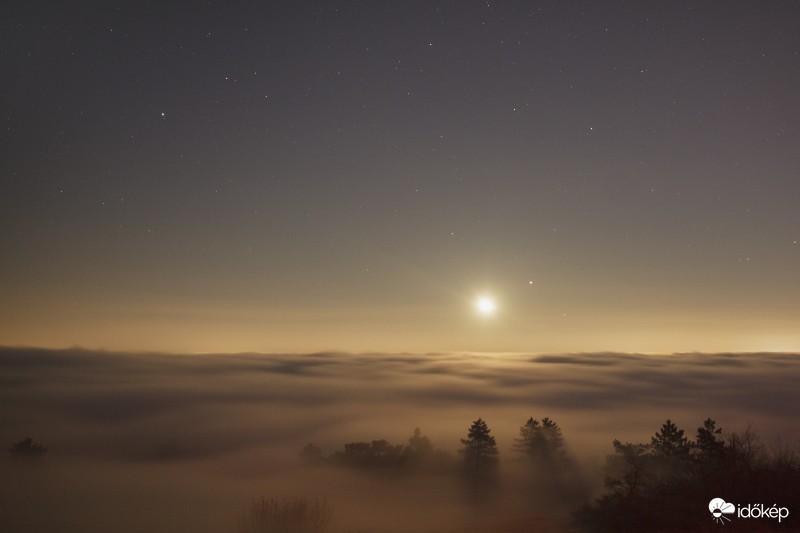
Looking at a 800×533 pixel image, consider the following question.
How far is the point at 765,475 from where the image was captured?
21.7 meters

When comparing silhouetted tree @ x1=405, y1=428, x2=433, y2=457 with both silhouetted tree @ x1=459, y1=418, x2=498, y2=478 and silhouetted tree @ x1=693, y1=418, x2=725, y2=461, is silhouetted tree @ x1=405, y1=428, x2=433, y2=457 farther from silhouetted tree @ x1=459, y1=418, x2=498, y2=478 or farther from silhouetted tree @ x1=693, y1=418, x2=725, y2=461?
silhouetted tree @ x1=693, y1=418, x2=725, y2=461

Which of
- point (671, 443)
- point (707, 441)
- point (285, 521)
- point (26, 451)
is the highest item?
point (707, 441)

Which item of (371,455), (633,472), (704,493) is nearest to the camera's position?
(704,493)

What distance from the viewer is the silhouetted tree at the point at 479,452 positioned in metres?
56.4

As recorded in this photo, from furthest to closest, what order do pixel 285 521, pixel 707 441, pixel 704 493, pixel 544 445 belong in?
pixel 544 445, pixel 707 441, pixel 285 521, pixel 704 493

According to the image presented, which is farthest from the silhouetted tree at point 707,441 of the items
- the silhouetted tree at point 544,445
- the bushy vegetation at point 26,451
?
the bushy vegetation at point 26,451

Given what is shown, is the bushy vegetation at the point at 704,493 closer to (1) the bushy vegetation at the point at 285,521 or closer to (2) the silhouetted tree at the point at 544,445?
(1) the bushy vegetation at the point at 285,521

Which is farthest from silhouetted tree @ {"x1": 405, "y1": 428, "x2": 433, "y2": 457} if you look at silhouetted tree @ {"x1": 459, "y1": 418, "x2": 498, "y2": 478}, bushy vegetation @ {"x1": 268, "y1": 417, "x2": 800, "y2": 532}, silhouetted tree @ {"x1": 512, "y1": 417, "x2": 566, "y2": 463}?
silhouetted tree @ {"x1": 512, "y1": 417, "x2": 566, "y2": 463}

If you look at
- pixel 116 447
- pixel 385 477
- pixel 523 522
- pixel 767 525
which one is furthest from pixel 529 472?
pixel 116 447

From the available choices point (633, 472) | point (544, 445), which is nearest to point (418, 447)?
point (544, 445)

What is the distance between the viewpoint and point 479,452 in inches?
2189

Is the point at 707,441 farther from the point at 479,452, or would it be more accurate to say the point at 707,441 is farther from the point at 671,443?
the point at 479,452

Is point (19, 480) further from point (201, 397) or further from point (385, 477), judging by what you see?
point (201, 397)

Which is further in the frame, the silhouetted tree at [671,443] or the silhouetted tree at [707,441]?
the silhouetted tree at [671,443]
